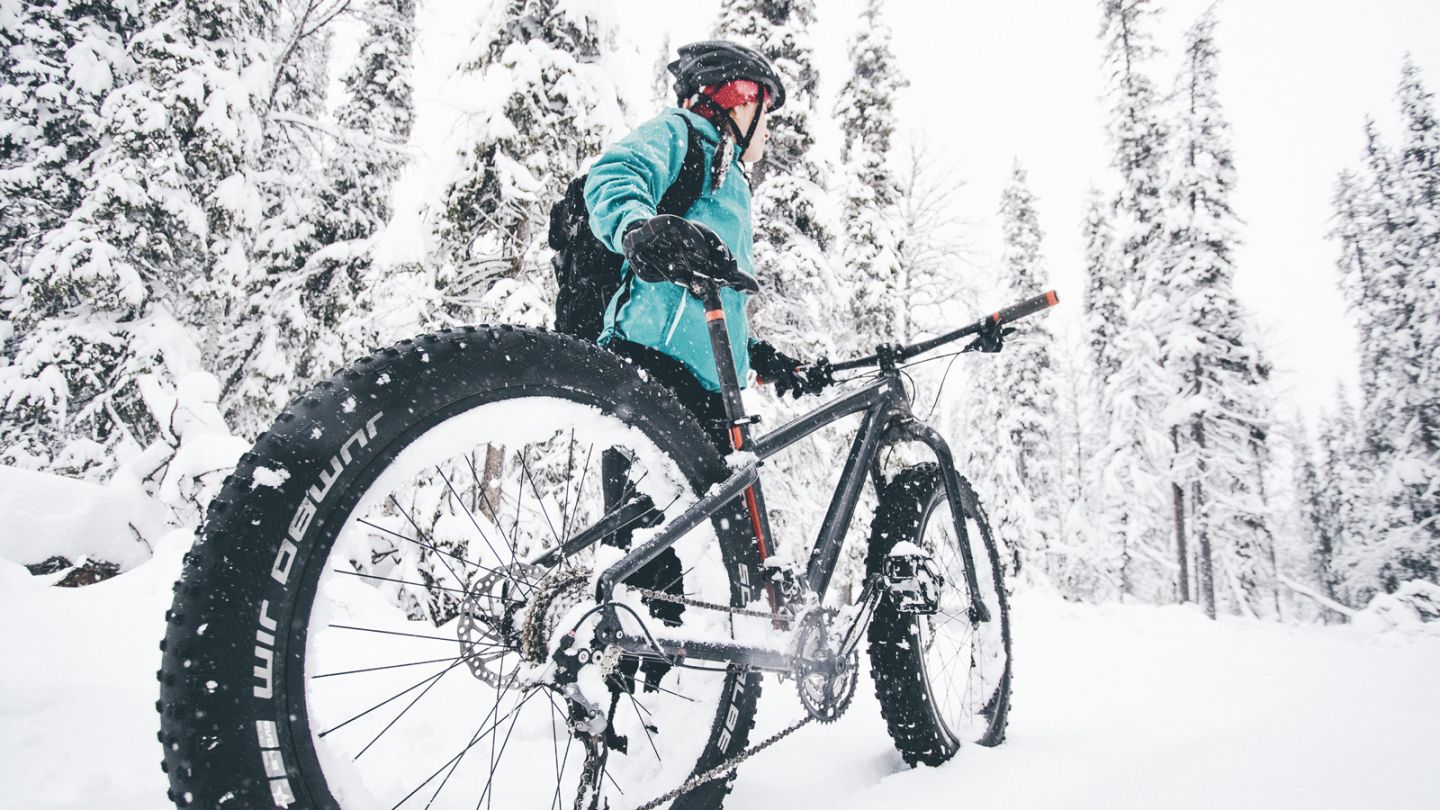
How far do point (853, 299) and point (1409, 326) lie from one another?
57.6 ft

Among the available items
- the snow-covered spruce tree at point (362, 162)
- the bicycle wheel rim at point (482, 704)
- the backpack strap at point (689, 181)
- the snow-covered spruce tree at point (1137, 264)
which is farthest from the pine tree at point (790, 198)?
the snow-covered spruce tree at point (1137, 264)

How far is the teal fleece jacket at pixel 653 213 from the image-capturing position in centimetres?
181

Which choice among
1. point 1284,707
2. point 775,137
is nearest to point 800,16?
point 775,137

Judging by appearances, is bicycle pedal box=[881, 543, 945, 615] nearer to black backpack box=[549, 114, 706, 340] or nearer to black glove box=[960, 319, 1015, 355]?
black glove box=[960, 319, 1015, 355]

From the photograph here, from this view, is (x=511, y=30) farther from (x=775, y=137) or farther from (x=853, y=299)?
(x=853, y=299)

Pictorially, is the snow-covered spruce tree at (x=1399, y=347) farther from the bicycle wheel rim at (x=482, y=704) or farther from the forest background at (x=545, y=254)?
the bicycle wheel rim at (x=482, y=704)

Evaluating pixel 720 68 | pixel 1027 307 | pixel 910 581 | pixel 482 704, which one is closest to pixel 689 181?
pixel 720 68

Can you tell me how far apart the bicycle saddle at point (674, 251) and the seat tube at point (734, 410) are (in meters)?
0.09

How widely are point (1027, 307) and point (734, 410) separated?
1.33 m

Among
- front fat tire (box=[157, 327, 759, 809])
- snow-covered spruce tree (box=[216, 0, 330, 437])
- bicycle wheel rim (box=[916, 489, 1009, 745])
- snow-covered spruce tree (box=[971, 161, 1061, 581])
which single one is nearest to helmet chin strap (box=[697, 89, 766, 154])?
front fat tire (box=[157, 327, 759, 809])

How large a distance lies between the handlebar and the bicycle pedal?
76 centimetres

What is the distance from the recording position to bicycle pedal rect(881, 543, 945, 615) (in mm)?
2205

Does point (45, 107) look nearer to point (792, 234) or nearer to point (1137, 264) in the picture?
point (792, 234)

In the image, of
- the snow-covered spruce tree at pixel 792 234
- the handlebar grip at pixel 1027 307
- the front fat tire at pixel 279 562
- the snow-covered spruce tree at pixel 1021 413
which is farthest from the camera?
the snow-covered spruce tree at pixel 1021 413
